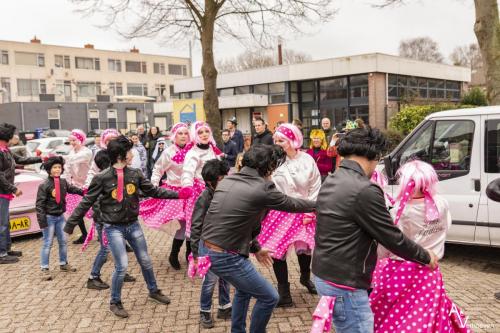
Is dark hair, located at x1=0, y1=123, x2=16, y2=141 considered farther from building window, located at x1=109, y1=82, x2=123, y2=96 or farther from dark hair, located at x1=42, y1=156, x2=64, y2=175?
building window, located at x1=109, y1=82, x2=123, y2=96

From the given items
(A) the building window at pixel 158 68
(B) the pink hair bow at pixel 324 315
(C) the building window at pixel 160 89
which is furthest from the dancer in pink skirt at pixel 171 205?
(A) the building window at pixel 158 68

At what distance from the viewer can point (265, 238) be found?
522cm

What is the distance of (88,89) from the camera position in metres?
70.6

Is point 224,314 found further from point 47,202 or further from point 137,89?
point 137,89

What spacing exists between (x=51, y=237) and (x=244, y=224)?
4.05m

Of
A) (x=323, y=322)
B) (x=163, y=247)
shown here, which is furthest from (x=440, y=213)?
(x=163, y=247)

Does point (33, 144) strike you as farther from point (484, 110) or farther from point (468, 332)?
point (468, 332)

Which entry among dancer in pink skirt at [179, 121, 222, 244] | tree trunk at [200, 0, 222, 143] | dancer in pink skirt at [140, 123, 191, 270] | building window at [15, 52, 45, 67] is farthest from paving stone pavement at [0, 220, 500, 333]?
building window at [15, 52, 45, 67]

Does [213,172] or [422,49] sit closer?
[213,172]

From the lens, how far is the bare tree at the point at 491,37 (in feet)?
32.8

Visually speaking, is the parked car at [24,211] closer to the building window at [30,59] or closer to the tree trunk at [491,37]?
the tree trunk at [491,37]

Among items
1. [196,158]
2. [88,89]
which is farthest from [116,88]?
[196,158]

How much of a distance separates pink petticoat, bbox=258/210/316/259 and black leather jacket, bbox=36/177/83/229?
125 inches

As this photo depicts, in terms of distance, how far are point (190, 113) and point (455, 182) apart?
14784 mm
